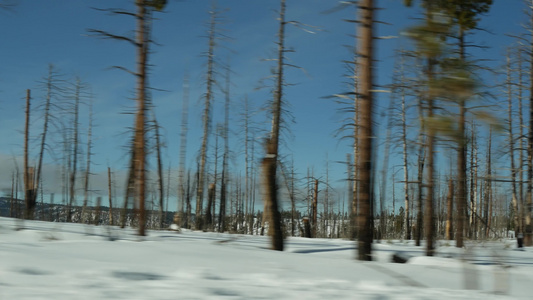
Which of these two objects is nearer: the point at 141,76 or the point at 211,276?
the point at 211,276

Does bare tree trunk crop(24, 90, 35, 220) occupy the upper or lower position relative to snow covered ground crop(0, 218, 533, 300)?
upper

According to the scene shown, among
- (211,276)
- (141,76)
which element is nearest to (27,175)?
(141,76)

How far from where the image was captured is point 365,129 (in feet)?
24.9

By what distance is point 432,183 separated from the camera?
1231 centimetres

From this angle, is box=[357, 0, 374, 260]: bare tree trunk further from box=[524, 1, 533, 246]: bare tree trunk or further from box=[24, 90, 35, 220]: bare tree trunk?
box=[24, 90, 35, 220]: bare tree trunk

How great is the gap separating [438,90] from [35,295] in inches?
193

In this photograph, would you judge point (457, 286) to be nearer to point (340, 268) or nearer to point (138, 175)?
point (340, 268)

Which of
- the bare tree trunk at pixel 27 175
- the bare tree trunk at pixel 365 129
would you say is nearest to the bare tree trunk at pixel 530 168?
the bare tree trunk at pixel 365 129

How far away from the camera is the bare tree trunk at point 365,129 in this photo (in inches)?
295

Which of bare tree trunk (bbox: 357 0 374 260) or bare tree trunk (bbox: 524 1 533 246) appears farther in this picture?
bare tree trunk (bbox: 524 1 533 246)

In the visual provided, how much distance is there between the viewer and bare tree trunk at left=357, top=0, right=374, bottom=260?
7.49 m

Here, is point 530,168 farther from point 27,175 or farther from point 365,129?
point 27,175

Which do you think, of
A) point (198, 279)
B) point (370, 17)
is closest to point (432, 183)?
point (370, 17)

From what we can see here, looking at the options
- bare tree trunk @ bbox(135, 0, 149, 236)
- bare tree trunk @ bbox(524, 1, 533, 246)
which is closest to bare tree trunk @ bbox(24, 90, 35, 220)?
bare tree trunk @ bbox(135, 0, 149, 236)
